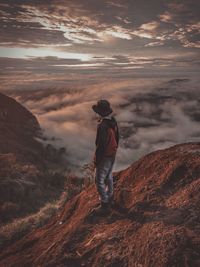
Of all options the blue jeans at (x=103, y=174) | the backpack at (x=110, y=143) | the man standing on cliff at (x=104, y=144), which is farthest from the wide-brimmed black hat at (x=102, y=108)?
the blue jeans at (x=103, y=174)

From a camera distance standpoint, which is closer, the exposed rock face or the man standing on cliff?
the exposed rock face

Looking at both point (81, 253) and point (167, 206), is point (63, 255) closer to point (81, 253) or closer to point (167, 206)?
point (81, 253)

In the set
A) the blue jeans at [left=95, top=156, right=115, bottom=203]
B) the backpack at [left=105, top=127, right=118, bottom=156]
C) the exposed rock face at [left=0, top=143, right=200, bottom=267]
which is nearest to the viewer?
the exposed rock face at [left=0, top=143, right=200, bottom=267]

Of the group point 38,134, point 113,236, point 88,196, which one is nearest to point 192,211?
point 113,236

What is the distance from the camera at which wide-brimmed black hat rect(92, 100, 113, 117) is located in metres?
7.68

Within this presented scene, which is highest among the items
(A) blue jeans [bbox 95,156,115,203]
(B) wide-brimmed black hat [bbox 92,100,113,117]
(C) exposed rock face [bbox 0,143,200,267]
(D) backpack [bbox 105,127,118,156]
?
(B) wide-brimmed black hat [bbox 92,100,113,117]

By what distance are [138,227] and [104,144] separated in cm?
188

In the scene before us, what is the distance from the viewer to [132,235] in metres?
7.01

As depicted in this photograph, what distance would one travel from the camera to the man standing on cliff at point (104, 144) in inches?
304

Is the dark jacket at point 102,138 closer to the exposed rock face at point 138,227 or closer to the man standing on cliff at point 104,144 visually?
the man standing on cliff at point 104,144

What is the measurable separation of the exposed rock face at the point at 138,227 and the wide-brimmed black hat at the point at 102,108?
2.16 meters

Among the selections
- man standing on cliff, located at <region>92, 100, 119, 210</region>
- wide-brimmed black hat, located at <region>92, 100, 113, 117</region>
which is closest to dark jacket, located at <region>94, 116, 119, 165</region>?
man standing on cliff, located at <region>92, 100, 119, 210</region>

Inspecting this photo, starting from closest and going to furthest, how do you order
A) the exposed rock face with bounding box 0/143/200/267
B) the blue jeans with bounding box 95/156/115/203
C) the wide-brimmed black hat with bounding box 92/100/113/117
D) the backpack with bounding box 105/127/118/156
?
1. the exposed rock face with bounding box 0/143/200/267
2. the wide-brimmed black hat with bounding box 92/100/113/117
3. the backpack with bounding box 105/127/118/156
4. the blue jeans with bounding box 95/156/115/203

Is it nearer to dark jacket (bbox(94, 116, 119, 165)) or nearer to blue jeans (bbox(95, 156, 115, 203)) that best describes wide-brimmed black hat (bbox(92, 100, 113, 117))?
dark jacket (bbox(94, 116, 119, 165))
